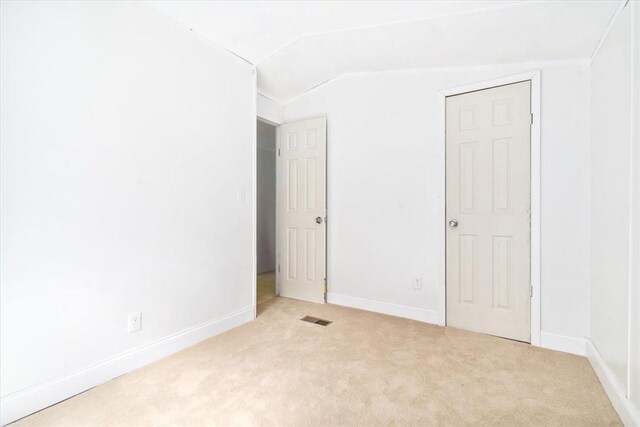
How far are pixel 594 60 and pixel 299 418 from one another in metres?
2.95

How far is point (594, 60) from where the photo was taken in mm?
2133

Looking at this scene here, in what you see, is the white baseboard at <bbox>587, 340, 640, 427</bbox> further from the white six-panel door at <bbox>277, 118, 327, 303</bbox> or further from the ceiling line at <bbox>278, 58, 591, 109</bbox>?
the white six-panel door at <bbox>277, 118, 327, 303</bbox>

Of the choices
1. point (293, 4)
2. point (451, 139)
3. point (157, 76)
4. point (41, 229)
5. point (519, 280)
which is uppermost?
point (293, 4)

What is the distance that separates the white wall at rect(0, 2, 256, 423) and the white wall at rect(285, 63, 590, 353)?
123 centimetres

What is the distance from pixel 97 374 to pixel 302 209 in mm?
2312

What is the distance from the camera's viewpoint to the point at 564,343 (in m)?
2.29

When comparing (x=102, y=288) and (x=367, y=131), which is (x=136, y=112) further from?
(x=367, y=131)

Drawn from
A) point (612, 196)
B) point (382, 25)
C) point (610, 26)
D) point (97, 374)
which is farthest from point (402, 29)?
point (97, 374)

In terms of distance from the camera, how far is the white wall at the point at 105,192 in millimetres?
1550

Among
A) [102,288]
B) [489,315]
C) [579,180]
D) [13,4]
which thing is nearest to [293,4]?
[13,4]

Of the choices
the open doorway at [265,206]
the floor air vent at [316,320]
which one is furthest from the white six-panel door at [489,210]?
the open doorway at [265,206]

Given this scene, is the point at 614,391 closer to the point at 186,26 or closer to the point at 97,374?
the point at 97,374

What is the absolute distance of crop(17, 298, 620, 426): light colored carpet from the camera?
155 cm

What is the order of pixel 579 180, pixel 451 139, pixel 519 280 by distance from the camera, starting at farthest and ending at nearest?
pixel 451 139, pixel 519 280, pixel 579 180
